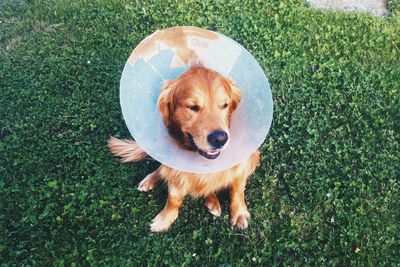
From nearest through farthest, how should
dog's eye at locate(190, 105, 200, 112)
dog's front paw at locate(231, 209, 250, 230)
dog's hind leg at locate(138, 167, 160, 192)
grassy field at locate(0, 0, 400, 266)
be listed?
dog's eye at locate(190, 105, 200, 112), grassy field at locate(0, 0, 400, 266), dog's front paw at locate(231, 209, 250, 230), dog's hind leg at locate(138, 167, 160, 192)

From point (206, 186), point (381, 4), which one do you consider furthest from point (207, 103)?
point (381, 4)

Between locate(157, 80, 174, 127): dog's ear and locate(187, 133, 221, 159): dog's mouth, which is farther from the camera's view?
locate(157, 80, 174, 127): dog's ear

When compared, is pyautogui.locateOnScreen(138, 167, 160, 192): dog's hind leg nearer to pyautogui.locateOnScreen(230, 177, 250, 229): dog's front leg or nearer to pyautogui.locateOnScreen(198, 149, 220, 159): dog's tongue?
pyautogui.locateOnScreen(230, 177, 250, 229): dog's front leg

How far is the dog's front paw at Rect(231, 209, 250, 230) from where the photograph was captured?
3.94 meters

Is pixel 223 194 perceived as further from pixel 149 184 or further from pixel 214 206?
pixel 149 184

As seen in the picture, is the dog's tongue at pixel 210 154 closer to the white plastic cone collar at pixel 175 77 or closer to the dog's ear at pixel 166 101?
the white plastic cone collar at pixel 175 77

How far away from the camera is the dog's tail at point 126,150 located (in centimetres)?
437

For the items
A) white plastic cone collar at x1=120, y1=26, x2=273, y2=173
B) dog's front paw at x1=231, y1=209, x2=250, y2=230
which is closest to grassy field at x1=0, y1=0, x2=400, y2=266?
dog's front paw at x1=231, y1=209, x2=250, y2=230

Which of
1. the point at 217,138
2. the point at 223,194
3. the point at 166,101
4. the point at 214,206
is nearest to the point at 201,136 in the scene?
the point at 217,138

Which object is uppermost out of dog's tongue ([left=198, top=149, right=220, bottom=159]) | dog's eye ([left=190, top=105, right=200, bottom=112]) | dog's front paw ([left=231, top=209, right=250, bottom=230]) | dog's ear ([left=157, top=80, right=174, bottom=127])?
dog's eye ([left=190, top=105, right=200, bottom=112])

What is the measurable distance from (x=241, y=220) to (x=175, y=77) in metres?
1.28

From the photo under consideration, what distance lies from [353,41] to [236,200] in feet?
8.85

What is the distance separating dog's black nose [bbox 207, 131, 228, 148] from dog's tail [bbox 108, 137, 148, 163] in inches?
53.0

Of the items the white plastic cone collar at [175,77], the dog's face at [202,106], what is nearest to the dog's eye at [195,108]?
the dog's face at [202,106]
